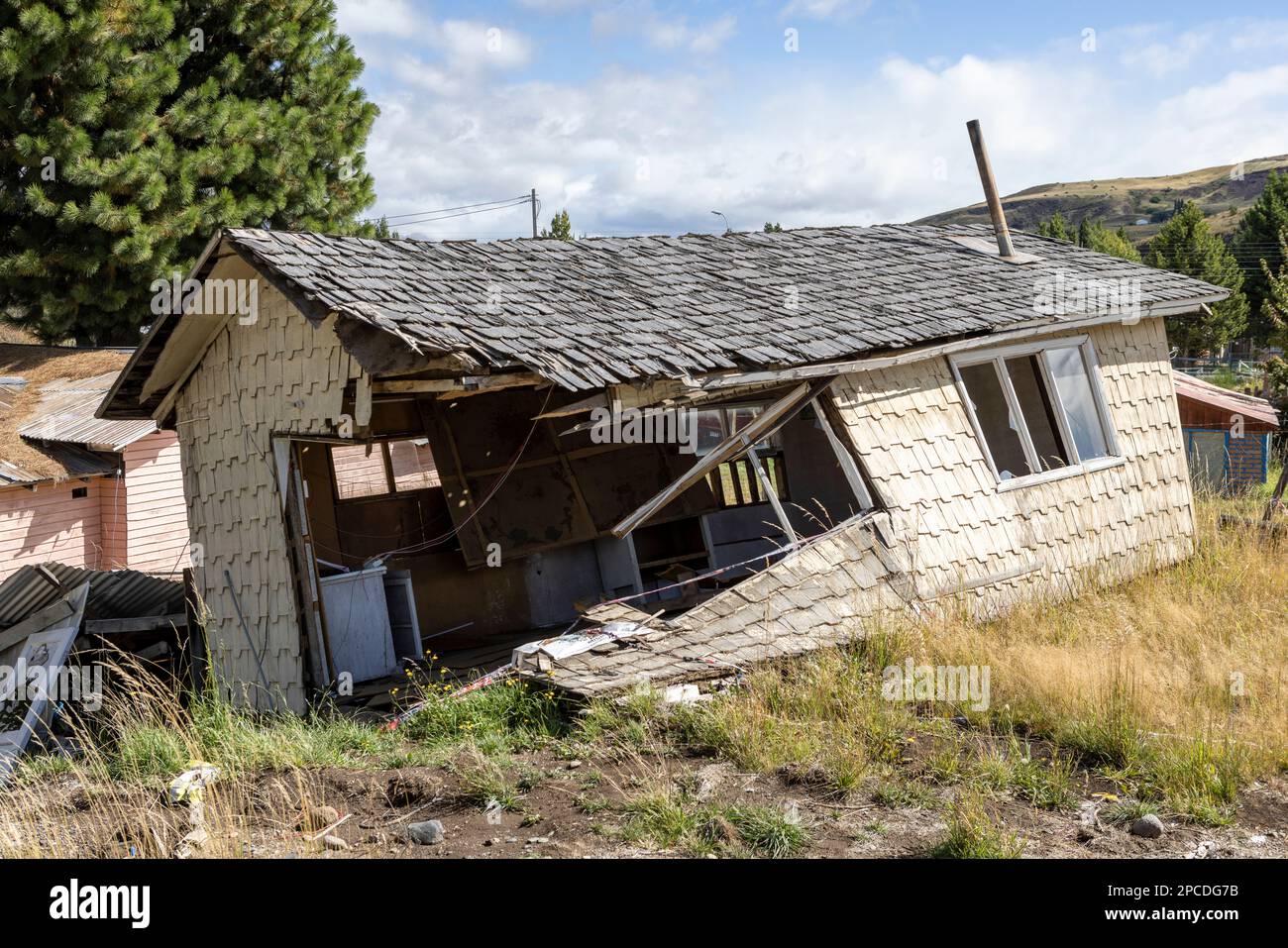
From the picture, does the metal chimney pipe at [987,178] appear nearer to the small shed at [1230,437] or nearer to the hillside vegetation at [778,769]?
the hillside vegetation at [778,769]

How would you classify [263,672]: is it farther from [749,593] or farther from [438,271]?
[749,593]

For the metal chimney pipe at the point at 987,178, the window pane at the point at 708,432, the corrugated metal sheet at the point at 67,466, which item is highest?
the metal chimney pipe at the point at 987,178

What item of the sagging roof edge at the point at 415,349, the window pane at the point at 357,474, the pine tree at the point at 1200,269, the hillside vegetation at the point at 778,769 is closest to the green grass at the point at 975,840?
the hillside vegetation at the point at 778,769

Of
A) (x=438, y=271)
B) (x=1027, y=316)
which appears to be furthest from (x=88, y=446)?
(x=1027, y=316)

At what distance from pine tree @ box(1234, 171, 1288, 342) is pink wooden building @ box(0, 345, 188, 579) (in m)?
47.9

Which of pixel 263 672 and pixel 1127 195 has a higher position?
pixel 1127 195

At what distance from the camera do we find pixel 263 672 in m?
10.5

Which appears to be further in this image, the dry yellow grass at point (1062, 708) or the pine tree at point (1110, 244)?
the pine tree at point (1110, 244)

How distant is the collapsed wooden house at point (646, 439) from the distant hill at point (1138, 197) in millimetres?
116912

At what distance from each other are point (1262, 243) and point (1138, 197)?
4327 inches

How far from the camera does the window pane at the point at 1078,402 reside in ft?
38.0

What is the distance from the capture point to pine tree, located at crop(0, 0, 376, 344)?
18.5 m

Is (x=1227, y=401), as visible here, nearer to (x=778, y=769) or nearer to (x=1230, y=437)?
(x=1230, y=437)
